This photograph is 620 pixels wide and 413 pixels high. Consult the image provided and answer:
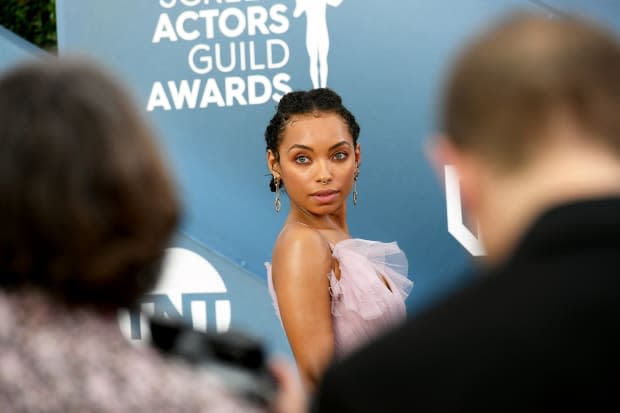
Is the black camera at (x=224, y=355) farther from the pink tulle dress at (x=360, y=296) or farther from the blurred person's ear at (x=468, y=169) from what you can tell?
the pink tulle dress at (x=360, y=296)

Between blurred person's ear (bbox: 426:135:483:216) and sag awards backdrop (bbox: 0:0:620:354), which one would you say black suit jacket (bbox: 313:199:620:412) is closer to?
blurred person's ear (bbox: 426:135:483:216)

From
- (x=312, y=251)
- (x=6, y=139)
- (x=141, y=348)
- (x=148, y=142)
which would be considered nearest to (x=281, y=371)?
(x=141, y=348)

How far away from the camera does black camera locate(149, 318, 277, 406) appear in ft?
4.22

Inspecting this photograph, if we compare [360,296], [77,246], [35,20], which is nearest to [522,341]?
[77,246]

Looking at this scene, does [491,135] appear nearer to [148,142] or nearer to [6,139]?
[148,142]

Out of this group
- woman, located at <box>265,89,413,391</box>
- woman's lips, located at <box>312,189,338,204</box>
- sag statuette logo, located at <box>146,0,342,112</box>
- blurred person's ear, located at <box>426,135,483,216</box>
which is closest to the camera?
blurred person's ear, located at <box>426,135,483,216</box>

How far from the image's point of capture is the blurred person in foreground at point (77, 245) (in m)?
1.20

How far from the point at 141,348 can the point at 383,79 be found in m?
2.34

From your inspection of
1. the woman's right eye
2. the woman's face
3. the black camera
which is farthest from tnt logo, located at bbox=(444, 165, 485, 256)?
the black camera

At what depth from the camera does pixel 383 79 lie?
136 inches

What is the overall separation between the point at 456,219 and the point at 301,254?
0.60m

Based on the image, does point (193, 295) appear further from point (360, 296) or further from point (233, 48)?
point (233, 48)

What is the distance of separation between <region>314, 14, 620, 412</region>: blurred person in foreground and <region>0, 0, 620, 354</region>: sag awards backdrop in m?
2.24

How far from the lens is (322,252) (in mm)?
3156
